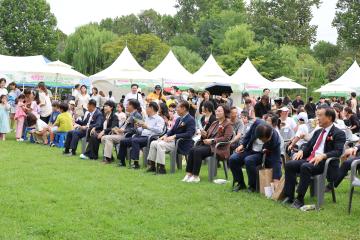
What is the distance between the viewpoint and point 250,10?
71.2 m

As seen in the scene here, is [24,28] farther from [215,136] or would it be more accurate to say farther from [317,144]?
[317,144]

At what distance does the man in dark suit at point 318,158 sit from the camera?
716 cm

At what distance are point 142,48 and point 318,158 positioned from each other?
4815 centimetres

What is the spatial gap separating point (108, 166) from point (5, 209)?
448 centimetres

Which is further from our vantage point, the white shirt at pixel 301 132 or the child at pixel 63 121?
the child at pixel 63 121

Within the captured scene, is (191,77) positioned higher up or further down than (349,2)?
further down

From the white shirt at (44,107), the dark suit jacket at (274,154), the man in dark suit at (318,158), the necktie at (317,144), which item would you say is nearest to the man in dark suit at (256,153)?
the dark suit jacket at (274,154)

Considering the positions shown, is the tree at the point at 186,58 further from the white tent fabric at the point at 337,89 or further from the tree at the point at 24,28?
the white tent fabric at the point at 337,89

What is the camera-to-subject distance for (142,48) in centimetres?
5425

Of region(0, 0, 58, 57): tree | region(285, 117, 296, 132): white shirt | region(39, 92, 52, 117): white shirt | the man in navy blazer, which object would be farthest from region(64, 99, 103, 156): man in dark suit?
region(0, 0, 58, 57): tree

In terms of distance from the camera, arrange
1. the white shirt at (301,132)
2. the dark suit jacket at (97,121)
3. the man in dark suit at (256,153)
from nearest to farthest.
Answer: the man in dark suit at (256,153), the white shirt at (301,132), the dark suit jacket at (97,121)

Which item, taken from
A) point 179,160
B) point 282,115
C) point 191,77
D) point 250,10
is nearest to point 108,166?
point 179,160

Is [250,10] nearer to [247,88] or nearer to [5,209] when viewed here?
[247,88]

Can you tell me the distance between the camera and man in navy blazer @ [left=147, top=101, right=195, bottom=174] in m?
10.1
